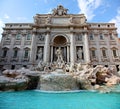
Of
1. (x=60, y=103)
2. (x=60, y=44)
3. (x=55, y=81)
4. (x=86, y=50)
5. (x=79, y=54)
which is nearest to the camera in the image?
(x=60, y=103)

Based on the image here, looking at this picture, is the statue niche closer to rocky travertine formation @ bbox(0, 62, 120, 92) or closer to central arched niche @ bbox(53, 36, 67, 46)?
central arched niche @ bbox(53, 36, 67, 46)


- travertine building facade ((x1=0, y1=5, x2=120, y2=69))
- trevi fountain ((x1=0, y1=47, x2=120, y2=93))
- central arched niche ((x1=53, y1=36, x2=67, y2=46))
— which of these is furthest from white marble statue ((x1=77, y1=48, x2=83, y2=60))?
trevi fountain ((x1=0, y1=47, x2=120, y2=93))

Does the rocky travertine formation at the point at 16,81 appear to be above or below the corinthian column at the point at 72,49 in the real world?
below

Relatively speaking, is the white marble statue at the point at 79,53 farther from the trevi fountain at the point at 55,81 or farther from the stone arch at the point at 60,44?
the trevi fountain at the point at 55,81

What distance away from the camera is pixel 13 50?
838 inches

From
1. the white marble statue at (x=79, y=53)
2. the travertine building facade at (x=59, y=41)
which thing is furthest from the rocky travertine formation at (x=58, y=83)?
the white marble statue at (x=79, y=53)

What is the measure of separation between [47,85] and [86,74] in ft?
14.2

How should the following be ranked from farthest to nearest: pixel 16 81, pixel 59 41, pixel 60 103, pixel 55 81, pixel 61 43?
pixel 59 41
pixel 61 43
pixel 55 81
pixel 16 81
pixel 60 103

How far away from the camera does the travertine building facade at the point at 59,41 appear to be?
2053 centimetres

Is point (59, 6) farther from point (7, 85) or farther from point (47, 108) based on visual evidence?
point (47, 108)

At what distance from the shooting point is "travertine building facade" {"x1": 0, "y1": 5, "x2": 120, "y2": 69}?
20.5 meters

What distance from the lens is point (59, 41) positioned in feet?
76.0

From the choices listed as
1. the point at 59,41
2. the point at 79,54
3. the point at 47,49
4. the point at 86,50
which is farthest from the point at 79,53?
the point at 47,49

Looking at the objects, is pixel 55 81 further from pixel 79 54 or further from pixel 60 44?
pixel 60 44
